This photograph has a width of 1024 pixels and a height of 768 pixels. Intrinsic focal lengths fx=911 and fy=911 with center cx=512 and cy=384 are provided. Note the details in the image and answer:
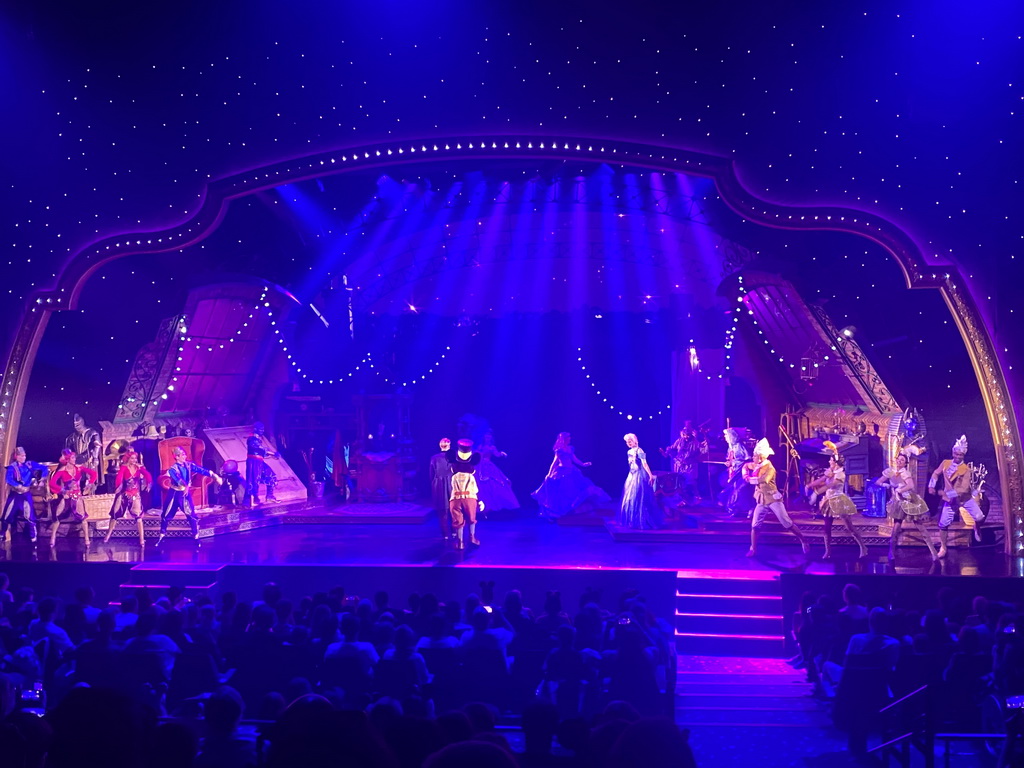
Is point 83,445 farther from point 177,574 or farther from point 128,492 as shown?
point 177,574

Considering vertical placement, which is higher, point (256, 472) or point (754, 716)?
point (256, 472)

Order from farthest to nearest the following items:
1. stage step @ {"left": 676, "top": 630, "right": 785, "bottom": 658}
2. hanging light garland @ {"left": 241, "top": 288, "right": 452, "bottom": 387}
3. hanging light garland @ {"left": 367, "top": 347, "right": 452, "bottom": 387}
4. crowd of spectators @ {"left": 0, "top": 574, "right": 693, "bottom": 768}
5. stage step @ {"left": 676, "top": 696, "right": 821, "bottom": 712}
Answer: hanging light garland @ {"left": 367, "top": 347, "right": 452, "bottom": 387}, hanging light garland @ {"left": 241, "top": 288, "right": 452, "bottom": 387}, stage step @ {"left": 676, "top": 630, "right": 785, "bottom": 658}, stage step @ {"left": 676, "top": 696, "right": 821, "bottom": 712}, crowd of spectators @ {"left": 0, "top": 574, "right": 693, "bottom": 768}

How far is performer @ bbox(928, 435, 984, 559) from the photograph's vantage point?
12016 millimetres

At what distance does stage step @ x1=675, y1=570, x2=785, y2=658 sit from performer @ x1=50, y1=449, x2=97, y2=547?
8504 mm

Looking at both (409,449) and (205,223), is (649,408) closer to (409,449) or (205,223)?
(409,449)

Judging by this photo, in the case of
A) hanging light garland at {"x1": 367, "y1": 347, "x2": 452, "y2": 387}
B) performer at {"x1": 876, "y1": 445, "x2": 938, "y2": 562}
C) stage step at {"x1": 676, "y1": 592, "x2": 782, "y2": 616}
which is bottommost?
stage step at {"x1": 676, "y1": 592, "x2": 782, "y2": 616}

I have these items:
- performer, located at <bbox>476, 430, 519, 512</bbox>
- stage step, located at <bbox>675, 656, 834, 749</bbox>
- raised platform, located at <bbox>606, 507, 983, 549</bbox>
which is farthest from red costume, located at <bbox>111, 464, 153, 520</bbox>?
stage step, located at <bbox>675, 656, 834, 749</bbox>

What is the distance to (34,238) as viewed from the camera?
12016mm

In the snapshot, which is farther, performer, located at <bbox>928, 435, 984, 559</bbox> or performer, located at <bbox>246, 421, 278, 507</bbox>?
performer, located at <bbox>246, 421, 278, 507</bbox>

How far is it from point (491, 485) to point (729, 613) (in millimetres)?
6226

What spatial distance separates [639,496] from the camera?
542 inches

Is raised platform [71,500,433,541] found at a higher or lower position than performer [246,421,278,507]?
lower

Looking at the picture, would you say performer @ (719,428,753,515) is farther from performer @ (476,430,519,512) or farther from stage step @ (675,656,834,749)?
stage step @ (675,656,834,749)

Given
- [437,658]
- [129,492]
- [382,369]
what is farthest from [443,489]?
[437,658]
